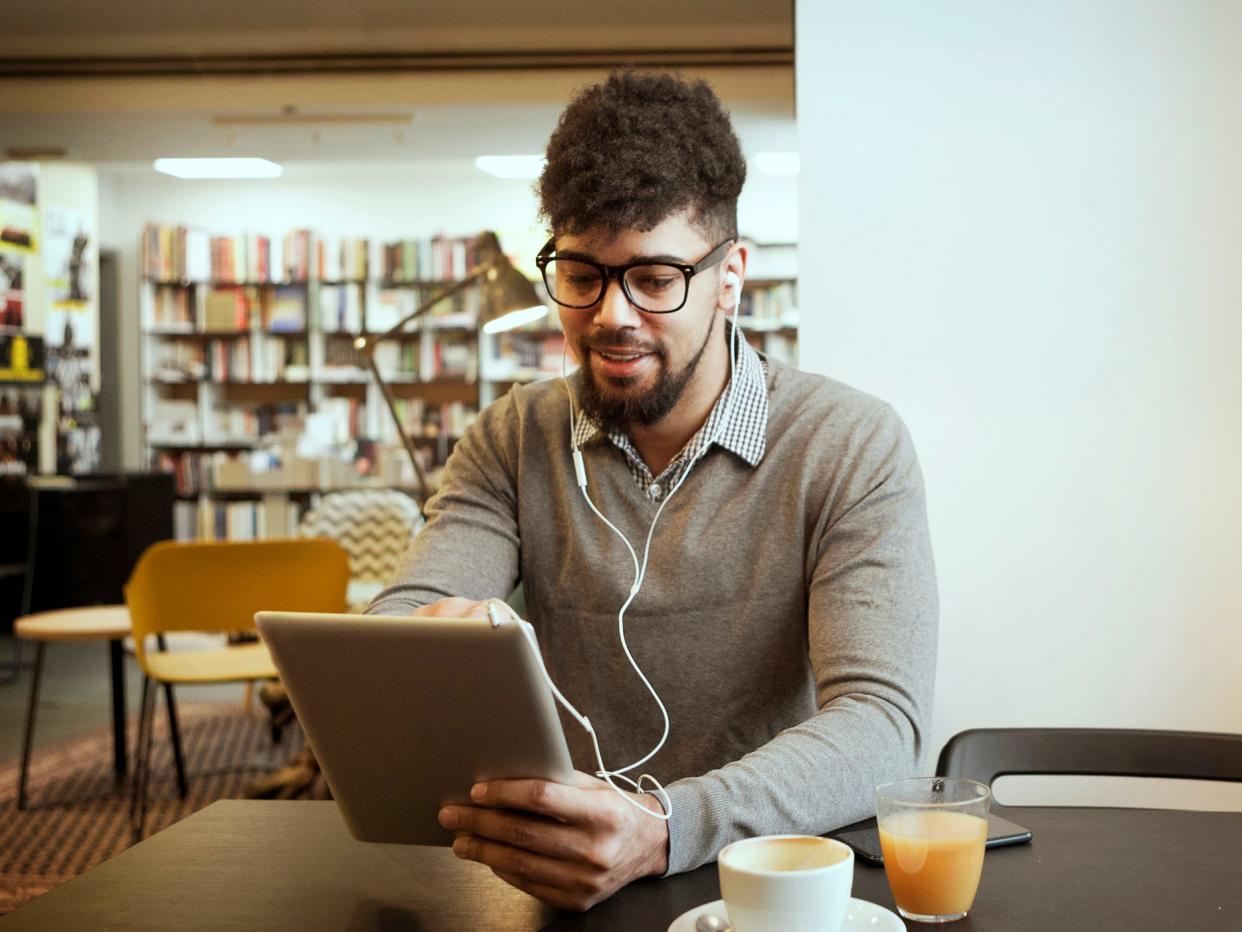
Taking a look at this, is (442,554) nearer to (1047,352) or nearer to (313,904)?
(313,904)

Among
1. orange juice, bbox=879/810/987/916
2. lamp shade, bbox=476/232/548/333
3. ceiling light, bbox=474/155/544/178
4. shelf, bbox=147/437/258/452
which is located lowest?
orange juice, bbox=879/810/987/916

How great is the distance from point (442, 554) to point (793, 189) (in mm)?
6804

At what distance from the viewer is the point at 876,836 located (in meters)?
1.06

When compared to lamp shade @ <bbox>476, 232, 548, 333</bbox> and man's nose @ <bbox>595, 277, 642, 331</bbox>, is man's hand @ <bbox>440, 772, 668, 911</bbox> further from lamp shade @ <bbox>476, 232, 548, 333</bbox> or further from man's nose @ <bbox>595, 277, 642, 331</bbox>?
lamp shade @ <bbox>476, 232, 548, 333</bbox>

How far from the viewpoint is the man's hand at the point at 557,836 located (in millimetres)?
899

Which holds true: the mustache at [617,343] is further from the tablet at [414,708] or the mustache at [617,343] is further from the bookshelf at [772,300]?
the bookshelf at [772,300]

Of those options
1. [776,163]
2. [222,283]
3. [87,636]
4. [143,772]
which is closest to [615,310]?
[143,772]

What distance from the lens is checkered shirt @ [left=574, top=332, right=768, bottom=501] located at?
4.76 ft

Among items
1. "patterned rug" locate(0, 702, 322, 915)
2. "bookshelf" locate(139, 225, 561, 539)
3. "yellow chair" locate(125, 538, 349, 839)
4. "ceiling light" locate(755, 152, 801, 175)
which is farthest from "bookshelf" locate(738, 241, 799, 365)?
→ "yellow chair" locate(125, 538, 349, 839)

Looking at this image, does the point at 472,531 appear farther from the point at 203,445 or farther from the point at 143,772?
the point at 203,445

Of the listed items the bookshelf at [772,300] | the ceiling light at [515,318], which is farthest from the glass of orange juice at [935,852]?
the bookshelf at [772,300]

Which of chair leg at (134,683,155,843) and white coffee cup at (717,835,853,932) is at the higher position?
white coffee cup at (717,835,853,932)

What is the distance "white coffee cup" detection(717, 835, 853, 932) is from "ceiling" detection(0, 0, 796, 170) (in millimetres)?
4821

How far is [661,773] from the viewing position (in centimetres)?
142
